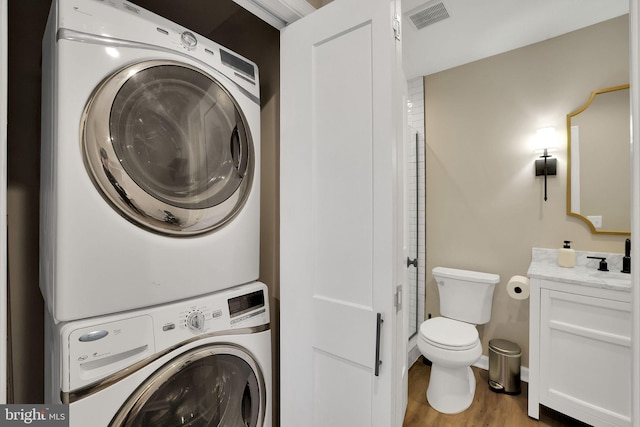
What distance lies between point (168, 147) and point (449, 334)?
2.11m

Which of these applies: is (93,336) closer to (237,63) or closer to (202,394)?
(202,394)

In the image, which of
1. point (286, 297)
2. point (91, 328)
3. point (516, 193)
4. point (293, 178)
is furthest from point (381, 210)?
→ point (516, 193)

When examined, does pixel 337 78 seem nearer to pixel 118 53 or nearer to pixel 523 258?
pixel 118 53

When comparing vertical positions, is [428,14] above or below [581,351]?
above

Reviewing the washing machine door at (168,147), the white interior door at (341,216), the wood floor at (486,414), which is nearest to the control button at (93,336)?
the washing machine door at (168,147)

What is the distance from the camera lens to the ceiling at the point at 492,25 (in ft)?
6.37

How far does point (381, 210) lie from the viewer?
41.5 inches

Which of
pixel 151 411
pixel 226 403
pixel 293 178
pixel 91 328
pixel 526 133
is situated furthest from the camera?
pixel 526 133

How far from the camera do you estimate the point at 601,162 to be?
2.11 m

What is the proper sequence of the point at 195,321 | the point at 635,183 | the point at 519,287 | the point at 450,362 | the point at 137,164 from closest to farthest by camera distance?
the point at 635,183, the point at 137,164, the point at 195,321, the point at 450,362, the point at 519,287

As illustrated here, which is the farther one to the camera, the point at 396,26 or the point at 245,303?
the point at 245,303

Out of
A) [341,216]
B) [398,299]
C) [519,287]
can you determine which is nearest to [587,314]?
[519,287]

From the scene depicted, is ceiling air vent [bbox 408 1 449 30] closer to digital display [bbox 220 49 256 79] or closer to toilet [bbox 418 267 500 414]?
digital display [bbox 220 49 256 79]

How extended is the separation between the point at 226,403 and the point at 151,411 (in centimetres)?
28
